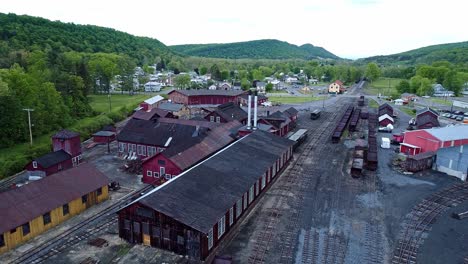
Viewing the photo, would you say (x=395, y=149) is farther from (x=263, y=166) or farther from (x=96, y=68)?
(x=96, y=68)

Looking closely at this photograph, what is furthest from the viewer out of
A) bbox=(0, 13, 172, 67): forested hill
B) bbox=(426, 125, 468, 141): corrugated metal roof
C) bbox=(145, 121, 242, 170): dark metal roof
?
bbox=(0, 13, 172, 67): forested hill

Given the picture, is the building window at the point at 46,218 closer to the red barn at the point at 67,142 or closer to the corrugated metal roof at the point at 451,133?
the red barn at the point at 67,142

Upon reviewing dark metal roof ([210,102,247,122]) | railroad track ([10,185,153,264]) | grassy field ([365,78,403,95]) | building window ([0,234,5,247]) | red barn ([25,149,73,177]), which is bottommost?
railroad track ([10,185,153,264])

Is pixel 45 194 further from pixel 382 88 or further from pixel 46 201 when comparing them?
pixel 382 88

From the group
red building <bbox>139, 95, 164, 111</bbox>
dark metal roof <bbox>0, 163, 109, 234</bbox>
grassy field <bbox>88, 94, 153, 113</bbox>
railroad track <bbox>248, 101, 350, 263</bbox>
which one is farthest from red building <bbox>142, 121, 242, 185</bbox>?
grassy field <bbox>88, 94, 153, 113</bbox>

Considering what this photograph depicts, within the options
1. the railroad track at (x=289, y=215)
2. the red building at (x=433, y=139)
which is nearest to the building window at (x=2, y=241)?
the railroad track at (x=289, y=215)

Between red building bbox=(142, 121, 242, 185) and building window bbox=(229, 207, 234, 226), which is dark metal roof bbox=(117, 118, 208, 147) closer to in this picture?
red building bbox=(142, 121, 242, 185)
